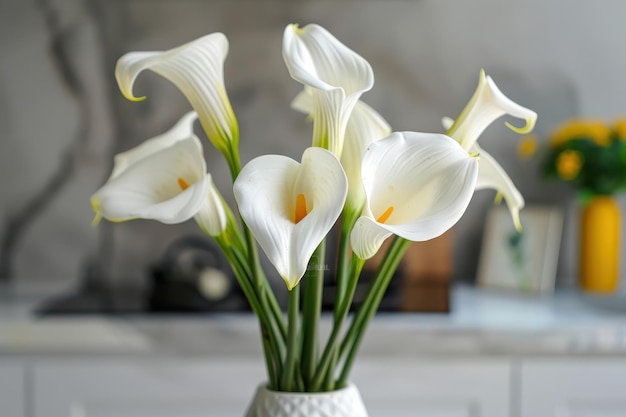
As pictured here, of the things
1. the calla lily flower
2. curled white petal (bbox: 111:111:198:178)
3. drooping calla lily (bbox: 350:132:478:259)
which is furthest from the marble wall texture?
drooping calla lily (bbox: 350:132:478:259)

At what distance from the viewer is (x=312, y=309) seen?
70 centimetres

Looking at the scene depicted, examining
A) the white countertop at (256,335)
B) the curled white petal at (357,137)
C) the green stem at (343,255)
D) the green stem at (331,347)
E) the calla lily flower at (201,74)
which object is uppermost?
the calla lily flower at (201,74)

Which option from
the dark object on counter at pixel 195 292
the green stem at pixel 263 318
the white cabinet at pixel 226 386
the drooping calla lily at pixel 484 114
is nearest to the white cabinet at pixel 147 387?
the white cabinet at pixel 226 386

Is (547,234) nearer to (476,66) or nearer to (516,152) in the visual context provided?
(516,152)

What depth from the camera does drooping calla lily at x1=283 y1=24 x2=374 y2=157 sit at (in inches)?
24.7

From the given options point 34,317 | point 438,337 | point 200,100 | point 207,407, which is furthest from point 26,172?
point 200,100

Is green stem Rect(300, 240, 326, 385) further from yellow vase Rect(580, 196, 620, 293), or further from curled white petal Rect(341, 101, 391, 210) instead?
yellow vase Rect(580, 196, 620, 293)

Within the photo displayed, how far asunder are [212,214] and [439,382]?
0.97 m

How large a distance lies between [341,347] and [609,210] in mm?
1334

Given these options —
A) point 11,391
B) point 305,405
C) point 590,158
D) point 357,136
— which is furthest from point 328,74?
point 590,158

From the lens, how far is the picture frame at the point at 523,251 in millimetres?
1877

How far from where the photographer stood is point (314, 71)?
2.17ft

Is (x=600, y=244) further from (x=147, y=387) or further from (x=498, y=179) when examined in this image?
(x=498, y=179)

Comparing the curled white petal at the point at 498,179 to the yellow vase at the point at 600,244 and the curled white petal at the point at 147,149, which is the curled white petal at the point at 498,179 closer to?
the curled white petal at the point at 147,149
